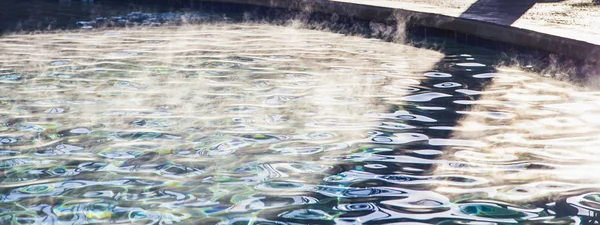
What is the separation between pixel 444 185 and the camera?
15.1 ft

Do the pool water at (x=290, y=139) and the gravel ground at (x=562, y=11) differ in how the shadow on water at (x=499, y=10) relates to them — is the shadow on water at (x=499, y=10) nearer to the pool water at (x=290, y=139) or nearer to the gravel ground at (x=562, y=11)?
the gravel ground at (x=562, y=11)

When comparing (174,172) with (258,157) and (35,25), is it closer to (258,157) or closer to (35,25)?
(258,157)

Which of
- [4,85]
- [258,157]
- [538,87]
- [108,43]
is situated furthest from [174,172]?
[108,43]

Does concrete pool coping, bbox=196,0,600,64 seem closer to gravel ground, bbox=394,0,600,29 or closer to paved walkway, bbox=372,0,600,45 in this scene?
paved walkway, bbox=372,0,600,45

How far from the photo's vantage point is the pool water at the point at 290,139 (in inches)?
167

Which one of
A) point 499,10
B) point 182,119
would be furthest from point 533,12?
point 182,119

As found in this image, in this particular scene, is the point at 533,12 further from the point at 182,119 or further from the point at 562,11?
the point at 182,119

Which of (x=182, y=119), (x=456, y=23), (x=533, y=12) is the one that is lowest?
(x=182, y=119)

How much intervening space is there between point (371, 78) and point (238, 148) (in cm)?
282

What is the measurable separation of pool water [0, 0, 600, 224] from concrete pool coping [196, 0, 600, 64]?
1.16 ft

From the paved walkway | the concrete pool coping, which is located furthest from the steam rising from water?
the paved walkway

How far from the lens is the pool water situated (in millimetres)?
4250

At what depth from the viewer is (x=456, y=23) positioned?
10.1m

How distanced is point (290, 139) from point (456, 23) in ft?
16.5
